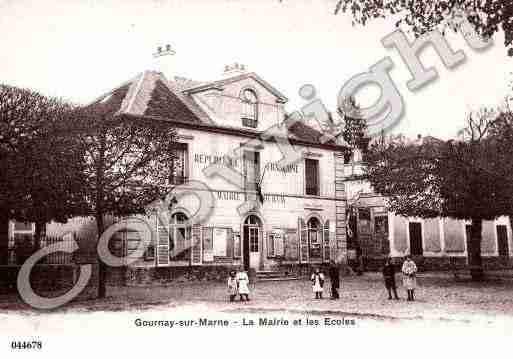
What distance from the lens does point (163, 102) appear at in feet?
74.0

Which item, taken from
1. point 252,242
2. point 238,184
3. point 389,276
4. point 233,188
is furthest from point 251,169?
point 389,276

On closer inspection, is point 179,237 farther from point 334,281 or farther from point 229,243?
point 334,281

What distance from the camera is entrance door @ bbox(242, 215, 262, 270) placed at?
78.8ft

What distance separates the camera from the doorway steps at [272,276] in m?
23.3

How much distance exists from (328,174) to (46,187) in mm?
15263

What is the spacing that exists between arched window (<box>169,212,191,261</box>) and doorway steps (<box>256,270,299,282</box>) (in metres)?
3.13

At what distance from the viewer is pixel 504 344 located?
10445 mm

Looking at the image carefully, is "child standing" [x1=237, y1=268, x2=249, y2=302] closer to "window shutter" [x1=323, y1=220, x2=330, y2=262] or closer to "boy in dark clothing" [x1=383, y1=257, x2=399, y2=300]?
"boy in dark clothing" [x1=383, y1=257, x2=399, y2=300]

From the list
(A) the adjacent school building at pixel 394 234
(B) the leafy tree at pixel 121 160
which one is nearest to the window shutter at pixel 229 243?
(B) the leafy tree at pixel 121 160

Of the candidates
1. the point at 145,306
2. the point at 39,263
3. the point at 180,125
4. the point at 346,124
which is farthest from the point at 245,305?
the point at 346,124

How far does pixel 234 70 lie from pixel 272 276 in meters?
8.41

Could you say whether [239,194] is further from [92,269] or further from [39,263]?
[39,263]

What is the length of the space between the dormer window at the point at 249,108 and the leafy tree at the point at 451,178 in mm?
5057

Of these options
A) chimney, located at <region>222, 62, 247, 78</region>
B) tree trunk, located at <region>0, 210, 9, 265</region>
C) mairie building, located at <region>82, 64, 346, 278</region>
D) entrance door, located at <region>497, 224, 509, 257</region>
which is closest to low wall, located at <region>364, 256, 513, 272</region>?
entrance door, located at <region>497, 224, 509, 257</region>
